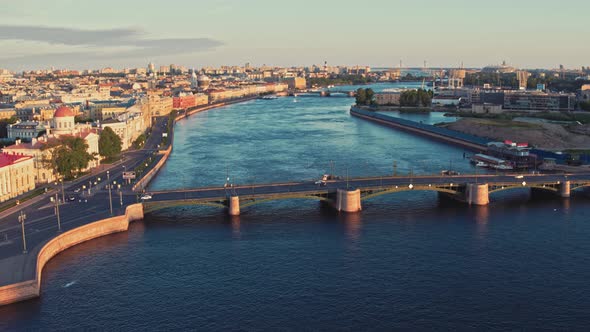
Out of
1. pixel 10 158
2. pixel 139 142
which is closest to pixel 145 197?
pixel 10 158

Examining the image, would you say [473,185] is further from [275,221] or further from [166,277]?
[166,277]

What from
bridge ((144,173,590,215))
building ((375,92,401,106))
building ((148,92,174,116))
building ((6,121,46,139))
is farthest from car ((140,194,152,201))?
building ((375,92,401,106))

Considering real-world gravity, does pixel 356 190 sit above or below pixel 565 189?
above

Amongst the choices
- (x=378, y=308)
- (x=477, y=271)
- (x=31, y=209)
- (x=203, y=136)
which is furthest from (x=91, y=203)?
(x=203, y=136)

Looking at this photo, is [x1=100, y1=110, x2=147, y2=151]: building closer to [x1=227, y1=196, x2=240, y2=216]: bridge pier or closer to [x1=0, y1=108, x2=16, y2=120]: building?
[x1=0, y1=108, x2=16, y2=120]: building

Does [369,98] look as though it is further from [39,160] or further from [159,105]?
[39,160]

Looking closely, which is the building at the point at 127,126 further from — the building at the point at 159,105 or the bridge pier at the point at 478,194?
the bridge pier at the point at 478,194

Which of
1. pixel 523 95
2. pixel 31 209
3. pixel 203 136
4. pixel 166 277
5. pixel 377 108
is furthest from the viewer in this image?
pixel 377 108
